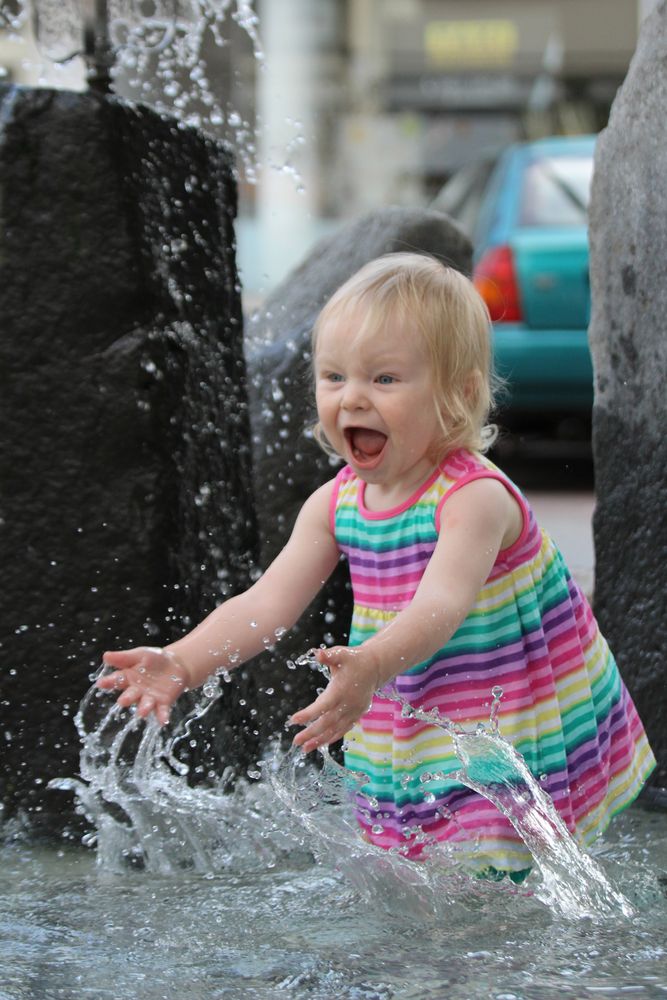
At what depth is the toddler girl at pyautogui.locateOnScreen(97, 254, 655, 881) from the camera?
101 inches

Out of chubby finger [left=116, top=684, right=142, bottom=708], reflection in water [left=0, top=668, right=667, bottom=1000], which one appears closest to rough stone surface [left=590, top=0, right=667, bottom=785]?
reflection in water [left=0, top=668, right=667, bottom=1000]

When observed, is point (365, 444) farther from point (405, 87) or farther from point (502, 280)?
point (405, 87)

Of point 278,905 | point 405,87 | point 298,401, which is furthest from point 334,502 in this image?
point 405,87

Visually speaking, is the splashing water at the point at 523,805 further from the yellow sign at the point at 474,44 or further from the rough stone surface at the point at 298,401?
the yellow sign at the point at 474,44

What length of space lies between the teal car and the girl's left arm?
17.7 feet

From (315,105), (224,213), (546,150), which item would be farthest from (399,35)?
(224,213)

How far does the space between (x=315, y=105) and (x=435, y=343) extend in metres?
22.7

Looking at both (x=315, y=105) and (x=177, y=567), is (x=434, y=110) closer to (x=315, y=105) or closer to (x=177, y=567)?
(x=315, y=105)

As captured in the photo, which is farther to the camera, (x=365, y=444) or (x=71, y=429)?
(x=71, y=429)

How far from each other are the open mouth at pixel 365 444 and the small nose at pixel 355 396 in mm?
57

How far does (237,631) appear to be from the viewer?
2596 mm

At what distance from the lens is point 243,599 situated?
2646 mm

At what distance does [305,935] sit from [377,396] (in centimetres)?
83

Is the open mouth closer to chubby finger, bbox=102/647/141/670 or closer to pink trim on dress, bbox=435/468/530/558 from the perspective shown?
pink trim on dress, bbox=435/468/530/558
